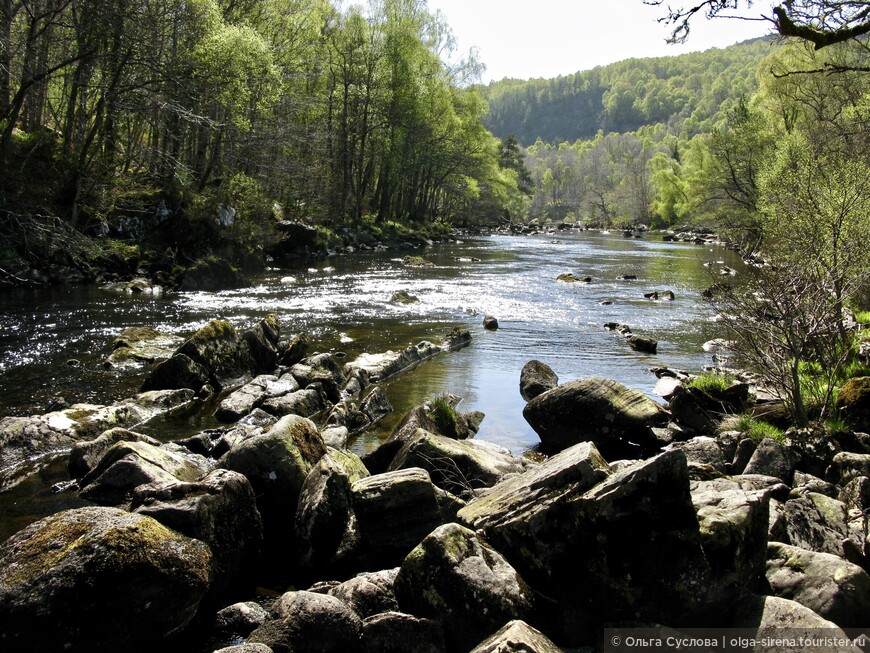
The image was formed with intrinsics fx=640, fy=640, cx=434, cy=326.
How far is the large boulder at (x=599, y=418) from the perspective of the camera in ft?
33.9

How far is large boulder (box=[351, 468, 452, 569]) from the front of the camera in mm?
6758

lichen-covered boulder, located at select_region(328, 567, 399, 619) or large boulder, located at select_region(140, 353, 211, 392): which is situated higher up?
large boulder, located at select_region(140, 353, 211, 392)

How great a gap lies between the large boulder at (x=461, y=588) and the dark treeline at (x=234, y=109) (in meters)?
16.9

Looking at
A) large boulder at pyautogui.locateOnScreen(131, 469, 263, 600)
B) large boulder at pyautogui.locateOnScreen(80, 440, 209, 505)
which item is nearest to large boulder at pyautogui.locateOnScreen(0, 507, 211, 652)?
large boulder at pyautogui.locateOnScreen(131, 469, 263, 600)

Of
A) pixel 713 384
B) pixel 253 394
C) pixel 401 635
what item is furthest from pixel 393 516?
pixel 713 384

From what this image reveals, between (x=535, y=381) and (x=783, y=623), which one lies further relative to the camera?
(x=535, y=381)

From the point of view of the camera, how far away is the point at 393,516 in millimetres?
6836

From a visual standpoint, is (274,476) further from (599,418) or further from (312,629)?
(599,418)

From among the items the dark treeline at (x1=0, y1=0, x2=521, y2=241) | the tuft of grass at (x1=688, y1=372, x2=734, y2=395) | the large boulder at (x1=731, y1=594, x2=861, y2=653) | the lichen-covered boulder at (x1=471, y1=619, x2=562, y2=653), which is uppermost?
the dark treeline at (x1=0, y1=0, x2=521, y2=241)

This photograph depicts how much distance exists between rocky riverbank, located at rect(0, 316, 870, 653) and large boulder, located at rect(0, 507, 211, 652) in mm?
14

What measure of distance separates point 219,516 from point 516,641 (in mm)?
3217

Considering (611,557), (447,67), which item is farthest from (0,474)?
(447,67)

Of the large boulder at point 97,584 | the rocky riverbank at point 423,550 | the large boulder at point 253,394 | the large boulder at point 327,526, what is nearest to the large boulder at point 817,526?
Result: the rocky riverbank at point 423,550

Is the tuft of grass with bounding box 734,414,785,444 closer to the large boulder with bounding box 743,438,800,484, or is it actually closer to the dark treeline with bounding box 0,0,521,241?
the large boulder with bounding box 743,438,800,484
